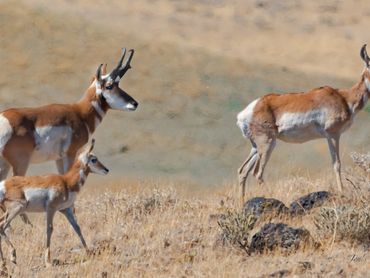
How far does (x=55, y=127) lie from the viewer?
1366cm

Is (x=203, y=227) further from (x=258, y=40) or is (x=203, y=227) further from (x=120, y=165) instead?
(x=258, y=40)

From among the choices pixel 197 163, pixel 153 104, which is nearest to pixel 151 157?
pixel 197 163

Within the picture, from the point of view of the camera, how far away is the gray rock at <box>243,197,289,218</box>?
1210 centimetres

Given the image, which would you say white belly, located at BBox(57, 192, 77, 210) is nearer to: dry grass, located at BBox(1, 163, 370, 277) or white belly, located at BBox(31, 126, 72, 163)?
dry grass, located at BBox(1, 163, 370, 277)

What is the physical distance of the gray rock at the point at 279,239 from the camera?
10859 mm

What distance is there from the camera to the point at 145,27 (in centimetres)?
3231

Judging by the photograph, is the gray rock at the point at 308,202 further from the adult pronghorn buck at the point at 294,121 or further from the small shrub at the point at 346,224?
the small shrub at the point at 346,224

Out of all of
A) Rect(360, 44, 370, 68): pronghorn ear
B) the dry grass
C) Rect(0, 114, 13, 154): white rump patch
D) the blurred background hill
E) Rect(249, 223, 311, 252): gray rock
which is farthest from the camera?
the blurred background hill

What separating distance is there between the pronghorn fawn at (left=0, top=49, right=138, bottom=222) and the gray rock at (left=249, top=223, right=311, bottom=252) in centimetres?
356

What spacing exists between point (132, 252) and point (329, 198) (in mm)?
2671

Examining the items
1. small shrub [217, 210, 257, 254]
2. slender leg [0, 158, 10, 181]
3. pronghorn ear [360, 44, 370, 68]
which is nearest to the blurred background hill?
pronghorn ear [360, 44, 370, 68]

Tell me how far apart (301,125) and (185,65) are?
52.4ft

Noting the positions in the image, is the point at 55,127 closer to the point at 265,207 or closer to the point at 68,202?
the point at 68,202

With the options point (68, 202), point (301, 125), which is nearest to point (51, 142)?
point (68, 202)
